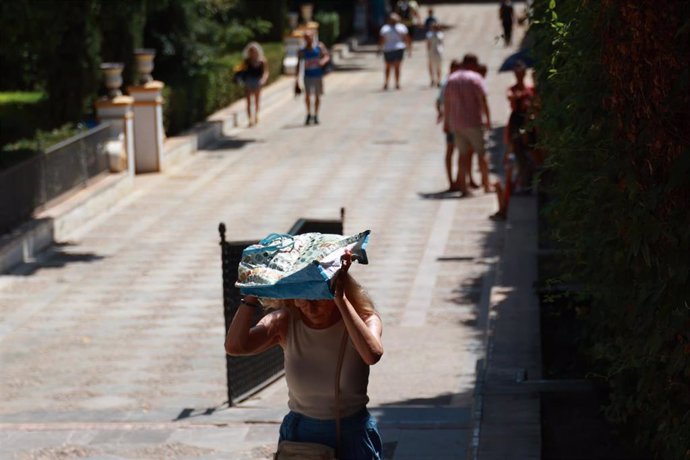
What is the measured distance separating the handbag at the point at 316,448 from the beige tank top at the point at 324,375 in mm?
17

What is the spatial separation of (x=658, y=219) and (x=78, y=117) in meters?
16.4

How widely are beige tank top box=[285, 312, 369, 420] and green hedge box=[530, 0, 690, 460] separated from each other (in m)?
1.29

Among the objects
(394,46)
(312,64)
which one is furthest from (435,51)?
(312,64)

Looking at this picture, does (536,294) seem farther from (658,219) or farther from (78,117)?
(78,117)

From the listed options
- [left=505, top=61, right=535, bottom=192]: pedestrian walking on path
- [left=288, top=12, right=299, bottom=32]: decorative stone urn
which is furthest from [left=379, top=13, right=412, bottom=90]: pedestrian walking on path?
[left=505, top=61, right=535, bottom=192]: pedestrian walking on path

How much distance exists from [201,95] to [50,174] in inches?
368

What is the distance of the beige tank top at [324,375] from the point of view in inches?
230

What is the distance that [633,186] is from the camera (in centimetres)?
618

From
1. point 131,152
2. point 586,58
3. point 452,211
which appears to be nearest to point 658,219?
point 586,58

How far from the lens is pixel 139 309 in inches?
551

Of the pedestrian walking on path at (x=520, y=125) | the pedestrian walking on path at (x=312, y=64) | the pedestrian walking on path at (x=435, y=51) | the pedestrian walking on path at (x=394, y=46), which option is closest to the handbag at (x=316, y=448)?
the pedestrian walking on path at (x=520, y=125)

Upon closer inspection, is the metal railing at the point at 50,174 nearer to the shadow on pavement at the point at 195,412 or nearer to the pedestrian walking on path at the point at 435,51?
the shadow on pavement at the point at 195,412

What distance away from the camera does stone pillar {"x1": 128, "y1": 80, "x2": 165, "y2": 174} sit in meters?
22.1

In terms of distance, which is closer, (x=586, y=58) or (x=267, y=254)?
(x=267, y=254)
